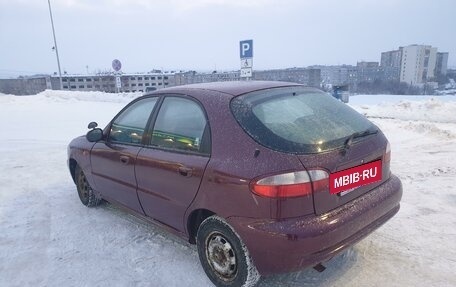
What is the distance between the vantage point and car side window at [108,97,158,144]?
3.52m

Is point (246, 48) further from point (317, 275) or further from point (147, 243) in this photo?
point (317, 275)

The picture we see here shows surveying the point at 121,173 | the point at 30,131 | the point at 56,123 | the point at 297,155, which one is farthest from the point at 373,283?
the point at 56,123

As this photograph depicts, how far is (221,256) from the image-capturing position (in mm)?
2756

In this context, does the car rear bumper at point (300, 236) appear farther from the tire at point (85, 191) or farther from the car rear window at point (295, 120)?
the tire at point (85, 191)

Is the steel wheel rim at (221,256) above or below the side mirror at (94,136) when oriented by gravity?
below

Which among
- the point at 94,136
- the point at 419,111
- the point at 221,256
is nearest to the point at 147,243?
the point at 221,256

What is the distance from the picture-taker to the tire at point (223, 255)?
8.37 ft

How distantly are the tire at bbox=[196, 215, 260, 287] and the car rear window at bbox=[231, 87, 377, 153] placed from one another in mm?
758

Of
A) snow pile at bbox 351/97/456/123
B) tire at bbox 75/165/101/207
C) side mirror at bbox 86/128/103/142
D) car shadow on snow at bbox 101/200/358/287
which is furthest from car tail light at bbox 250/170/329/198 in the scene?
snow pile at bbox 351/97/456/123

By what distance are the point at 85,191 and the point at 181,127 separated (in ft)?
7.83

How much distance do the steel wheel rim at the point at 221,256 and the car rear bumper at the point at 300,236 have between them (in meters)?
0.25

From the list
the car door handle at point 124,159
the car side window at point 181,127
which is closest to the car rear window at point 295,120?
the car side window at point 181,127

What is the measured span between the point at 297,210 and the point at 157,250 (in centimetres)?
174

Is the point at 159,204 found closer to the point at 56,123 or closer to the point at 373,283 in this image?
the point at 373,283
